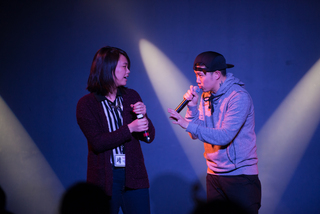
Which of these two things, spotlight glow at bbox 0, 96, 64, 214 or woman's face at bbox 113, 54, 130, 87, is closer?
woman's face at bbox 113, 54, 130, 87

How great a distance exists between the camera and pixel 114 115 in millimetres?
1829

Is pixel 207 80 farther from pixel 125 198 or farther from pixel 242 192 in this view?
pixel 125 198

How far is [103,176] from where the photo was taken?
1.68 metres

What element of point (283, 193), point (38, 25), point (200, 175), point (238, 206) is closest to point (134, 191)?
point (238, 206)

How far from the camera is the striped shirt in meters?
1.77

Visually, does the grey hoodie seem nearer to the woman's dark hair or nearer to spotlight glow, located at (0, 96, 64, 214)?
the woman's dark hair

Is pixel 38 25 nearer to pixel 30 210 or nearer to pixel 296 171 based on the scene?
pixel 30 210

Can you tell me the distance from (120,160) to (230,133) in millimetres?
806

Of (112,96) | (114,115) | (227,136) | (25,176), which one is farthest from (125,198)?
(25,176)

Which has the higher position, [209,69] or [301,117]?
[209,69]

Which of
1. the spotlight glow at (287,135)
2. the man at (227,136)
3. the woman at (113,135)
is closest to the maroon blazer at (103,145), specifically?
the woman at (113,135)

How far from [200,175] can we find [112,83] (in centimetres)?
200

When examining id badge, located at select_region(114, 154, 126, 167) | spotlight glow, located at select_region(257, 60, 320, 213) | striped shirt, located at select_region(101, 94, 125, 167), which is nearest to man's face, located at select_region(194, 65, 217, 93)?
striped shirt, located at select_region(101, 94, 125, 167)

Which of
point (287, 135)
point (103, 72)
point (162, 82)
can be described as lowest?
point (287, 135)
